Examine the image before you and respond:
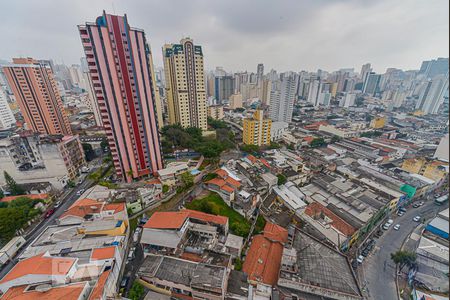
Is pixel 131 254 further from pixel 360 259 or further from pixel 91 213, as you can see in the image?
pixel 360 259

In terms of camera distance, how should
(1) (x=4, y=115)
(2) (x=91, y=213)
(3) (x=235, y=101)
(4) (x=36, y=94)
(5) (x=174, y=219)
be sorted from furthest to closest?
1. (3) (x=235, y=101)
2. (1) (x=4, y=115)
3. (4) (x=36, y=94)
4. (2) (x=91, y=213)
5. (5) (x=174, y=219)

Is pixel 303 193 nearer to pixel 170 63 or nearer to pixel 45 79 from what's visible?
pixel 170 63

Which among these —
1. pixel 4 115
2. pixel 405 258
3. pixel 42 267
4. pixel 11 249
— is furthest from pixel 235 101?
pixel 42 267

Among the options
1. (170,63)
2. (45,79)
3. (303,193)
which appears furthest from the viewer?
(170,63)

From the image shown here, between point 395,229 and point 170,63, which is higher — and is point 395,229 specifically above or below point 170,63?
below

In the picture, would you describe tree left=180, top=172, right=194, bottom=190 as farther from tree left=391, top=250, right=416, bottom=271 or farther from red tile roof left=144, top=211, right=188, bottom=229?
tree left=391, top=250, right=416, bottom=271

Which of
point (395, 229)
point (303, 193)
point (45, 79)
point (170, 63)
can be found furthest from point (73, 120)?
point (395, 229)
